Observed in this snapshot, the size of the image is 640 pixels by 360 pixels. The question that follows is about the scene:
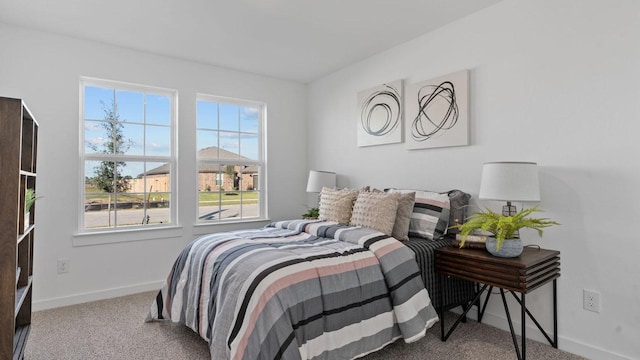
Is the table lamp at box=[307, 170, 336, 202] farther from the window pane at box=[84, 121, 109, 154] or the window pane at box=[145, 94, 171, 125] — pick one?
the window pane at box=[84, 121, 109, 154]

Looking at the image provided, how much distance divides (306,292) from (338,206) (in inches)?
48.9

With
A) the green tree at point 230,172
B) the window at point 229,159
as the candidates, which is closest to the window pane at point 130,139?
the window at point 229,159

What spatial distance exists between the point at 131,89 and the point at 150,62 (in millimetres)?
349

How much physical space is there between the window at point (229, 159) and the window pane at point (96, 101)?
3.00 feet

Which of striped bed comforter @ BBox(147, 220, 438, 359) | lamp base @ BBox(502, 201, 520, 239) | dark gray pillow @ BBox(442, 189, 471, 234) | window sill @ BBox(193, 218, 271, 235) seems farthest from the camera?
window sill @ BBox(193, 218, 271, 235)

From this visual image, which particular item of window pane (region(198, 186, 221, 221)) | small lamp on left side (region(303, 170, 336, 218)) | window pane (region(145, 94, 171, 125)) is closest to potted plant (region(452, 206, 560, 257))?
small lamp on left side (region(303, 170, 336, 218))

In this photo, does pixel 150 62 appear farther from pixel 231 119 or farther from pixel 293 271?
pixel 293 271

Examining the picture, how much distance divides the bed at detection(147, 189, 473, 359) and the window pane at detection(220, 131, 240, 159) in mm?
1852

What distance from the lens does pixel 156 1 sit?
103 inches

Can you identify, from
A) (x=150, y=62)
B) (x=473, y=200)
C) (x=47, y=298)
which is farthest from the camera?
(x=150, y=62)

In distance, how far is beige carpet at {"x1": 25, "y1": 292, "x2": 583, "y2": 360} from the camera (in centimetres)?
224

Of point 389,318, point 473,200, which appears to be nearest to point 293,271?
point 389,318

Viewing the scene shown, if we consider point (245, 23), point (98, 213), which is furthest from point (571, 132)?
point (98, 213)

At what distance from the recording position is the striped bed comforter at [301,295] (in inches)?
69.1
